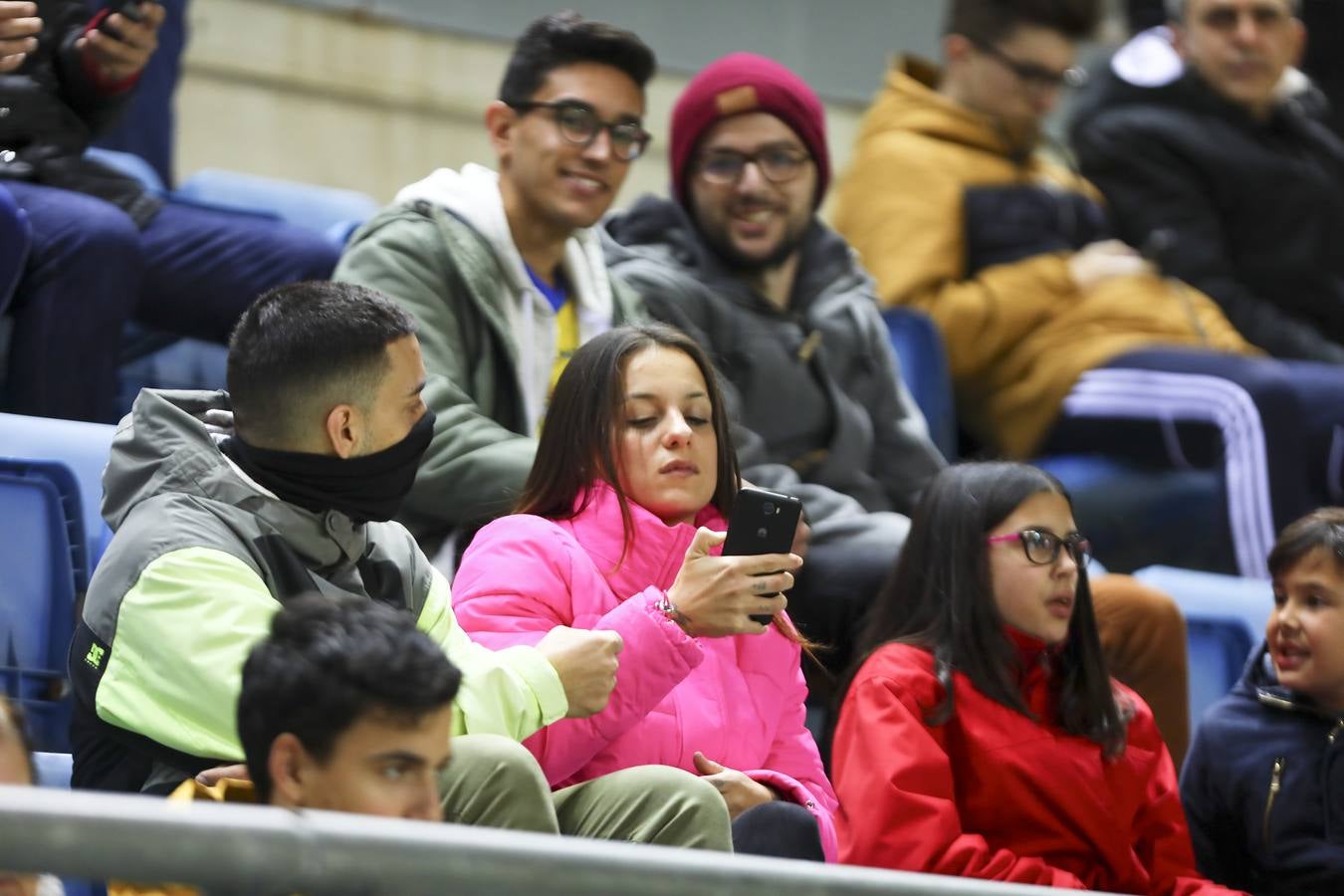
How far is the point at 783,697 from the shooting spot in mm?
2842

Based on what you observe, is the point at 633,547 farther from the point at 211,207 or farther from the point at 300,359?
the point at 211,207

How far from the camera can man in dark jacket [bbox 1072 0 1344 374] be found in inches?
205

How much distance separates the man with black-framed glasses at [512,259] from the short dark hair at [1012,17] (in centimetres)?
137

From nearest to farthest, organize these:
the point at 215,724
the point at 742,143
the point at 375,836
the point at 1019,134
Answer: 1. the point at 375,836
2. the point at 215,724
3. the point at 742,143
4. the point at 1019,134

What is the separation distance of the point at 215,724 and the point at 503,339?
4.65 feet

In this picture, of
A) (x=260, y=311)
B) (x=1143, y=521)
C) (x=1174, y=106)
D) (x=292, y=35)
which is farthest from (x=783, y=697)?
(x=292, y=35)

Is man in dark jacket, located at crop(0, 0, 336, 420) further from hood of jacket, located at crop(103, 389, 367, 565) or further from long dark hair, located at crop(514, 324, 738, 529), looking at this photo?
hood of jacket, located at crop(103, 389, 367, 565)

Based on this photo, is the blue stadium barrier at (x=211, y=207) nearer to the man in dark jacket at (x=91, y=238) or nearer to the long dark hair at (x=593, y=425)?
the man in dark jacket at (x=91, y=238)

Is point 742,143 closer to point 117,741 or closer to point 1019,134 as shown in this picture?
point 1019,134

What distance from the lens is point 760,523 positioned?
2.55 metres

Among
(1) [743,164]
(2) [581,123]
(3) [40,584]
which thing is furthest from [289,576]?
(1) [743,164]

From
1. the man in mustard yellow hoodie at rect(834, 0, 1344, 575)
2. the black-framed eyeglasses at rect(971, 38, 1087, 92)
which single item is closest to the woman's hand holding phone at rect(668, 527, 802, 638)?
the man in mustard yellow hoodie at rect(834, 0, 1344, 575)

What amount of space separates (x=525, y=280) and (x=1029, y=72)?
6.00 feet

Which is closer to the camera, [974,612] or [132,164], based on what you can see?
[974,612]
